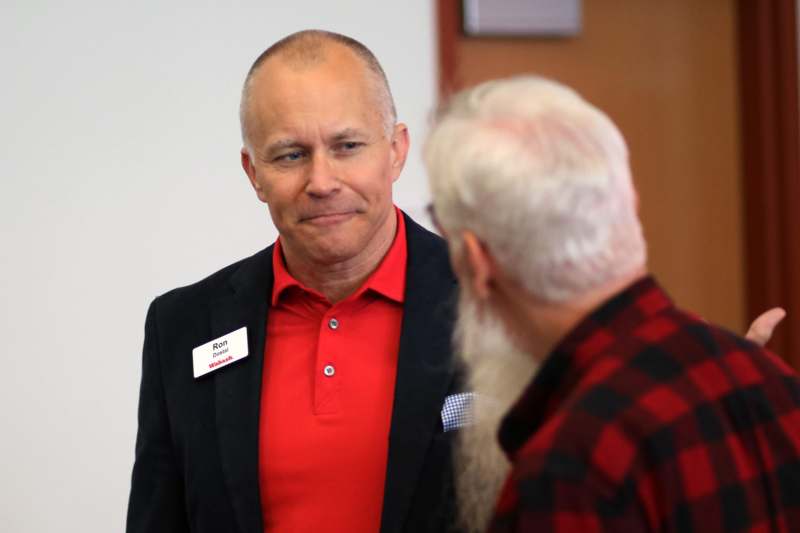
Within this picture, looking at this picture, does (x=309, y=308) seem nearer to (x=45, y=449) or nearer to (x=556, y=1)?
(x=45, y=449)

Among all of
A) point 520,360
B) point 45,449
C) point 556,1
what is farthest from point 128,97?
point 520,360

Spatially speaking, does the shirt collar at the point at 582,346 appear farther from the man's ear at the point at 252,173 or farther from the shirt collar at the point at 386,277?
the man's ear at the point at 252,173

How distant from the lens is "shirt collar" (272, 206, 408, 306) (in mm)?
1980

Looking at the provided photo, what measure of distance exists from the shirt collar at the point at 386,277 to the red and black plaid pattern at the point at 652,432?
2.42 ft

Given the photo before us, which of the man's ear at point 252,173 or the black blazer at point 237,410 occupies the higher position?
the man's ear at point 252,173

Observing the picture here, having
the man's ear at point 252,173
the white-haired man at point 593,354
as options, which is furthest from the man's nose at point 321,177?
the white-haired man at point 593,354

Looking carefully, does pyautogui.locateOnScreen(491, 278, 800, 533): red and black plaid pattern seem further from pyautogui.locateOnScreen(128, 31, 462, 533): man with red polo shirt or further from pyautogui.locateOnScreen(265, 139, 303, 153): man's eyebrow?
pyautogui.locateOnScreen(265, 139, 303, 153): man's eyebrow

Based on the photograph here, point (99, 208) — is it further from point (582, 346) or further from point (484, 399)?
point (582, 346)

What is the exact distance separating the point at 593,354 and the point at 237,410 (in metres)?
0.93

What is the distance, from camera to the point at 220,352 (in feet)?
6.59

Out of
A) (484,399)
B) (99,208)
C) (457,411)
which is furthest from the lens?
(99,208)

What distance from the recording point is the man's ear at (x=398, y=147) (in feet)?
6.80

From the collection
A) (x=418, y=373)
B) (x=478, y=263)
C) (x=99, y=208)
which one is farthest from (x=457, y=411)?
(x=99, y=208)

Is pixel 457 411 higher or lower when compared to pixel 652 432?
lower
